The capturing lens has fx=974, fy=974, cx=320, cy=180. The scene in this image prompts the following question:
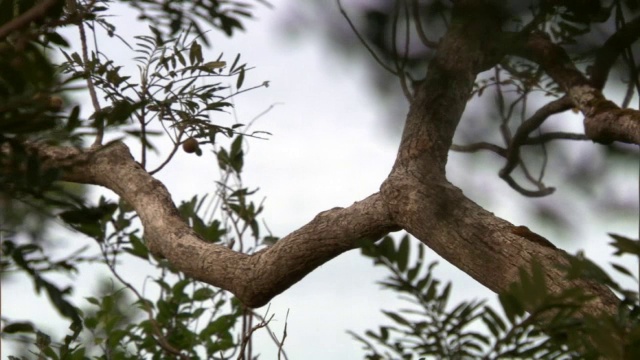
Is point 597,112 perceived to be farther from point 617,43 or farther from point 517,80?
point 617,43

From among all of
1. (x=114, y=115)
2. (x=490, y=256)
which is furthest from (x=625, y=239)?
(x=490, y=256)

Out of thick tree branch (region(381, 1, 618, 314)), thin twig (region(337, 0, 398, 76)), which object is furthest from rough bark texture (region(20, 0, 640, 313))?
thin twig (region(337, 0, 398, 76))

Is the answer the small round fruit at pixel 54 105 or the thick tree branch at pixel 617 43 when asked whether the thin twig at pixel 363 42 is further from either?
the small round fruit at pixel 54 105

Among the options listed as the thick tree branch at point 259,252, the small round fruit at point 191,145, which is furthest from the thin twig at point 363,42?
the small round fruit at point 191,145

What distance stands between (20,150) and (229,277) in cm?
157

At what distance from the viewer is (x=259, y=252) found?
2.67 meters

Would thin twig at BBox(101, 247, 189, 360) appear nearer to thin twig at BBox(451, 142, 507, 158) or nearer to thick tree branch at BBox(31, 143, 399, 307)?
thick tree branch at BBox(31, 143, 399, 307)

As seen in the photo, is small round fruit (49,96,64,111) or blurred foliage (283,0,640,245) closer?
blurred foliage (283,0,640,245)

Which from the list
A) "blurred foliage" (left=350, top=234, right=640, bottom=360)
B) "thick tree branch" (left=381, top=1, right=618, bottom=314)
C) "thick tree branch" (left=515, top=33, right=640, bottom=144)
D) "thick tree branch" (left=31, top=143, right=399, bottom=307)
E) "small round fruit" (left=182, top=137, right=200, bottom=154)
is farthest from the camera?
"small round fruit" (left=182, top=137, right=200, bottom=154)

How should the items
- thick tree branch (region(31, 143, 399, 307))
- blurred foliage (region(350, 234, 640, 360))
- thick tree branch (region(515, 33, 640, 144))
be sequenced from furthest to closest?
thick tree branch (region(31, 143, 399, 307)), thick tree branch (region(515, 33, 640, 144)), blurred foliage (region(350, 234, 640, 360))

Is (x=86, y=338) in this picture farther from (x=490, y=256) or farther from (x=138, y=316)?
(x=490, y=256)

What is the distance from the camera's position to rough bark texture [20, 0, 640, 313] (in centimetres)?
204

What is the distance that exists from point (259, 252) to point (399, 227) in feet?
1.41

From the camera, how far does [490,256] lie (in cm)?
216
